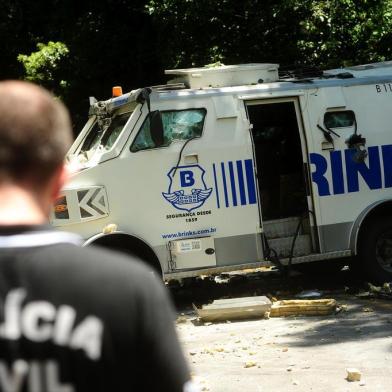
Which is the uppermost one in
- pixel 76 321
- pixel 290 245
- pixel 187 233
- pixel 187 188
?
pixel 187 188

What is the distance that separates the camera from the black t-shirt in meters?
1.66

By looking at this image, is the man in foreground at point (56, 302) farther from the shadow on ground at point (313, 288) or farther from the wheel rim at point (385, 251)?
the wheel rim at point (385, 251)

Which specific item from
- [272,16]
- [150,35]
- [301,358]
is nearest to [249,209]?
[301,358]

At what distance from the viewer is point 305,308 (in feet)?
27.3

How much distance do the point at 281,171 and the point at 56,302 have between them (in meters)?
8.59

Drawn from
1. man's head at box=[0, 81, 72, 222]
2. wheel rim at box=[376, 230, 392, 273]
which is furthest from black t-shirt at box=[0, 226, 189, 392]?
wheel rim at box=[376, 230, 392, 273]

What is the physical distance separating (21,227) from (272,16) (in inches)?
510

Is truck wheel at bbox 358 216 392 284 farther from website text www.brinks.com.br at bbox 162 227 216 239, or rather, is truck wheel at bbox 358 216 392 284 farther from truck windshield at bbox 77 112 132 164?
truck windshield at bbox 77 112 132 164

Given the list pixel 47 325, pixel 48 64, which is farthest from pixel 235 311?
pixel 48 64

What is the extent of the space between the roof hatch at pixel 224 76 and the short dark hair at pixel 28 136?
763cm

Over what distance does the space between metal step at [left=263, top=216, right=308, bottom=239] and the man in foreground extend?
7.73 meters

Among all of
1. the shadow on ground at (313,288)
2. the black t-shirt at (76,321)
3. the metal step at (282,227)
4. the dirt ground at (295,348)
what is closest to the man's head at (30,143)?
the black t-shirt at (76,321)

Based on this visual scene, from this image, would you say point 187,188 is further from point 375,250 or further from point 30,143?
point 30,143

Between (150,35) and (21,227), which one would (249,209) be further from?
(150,35)
